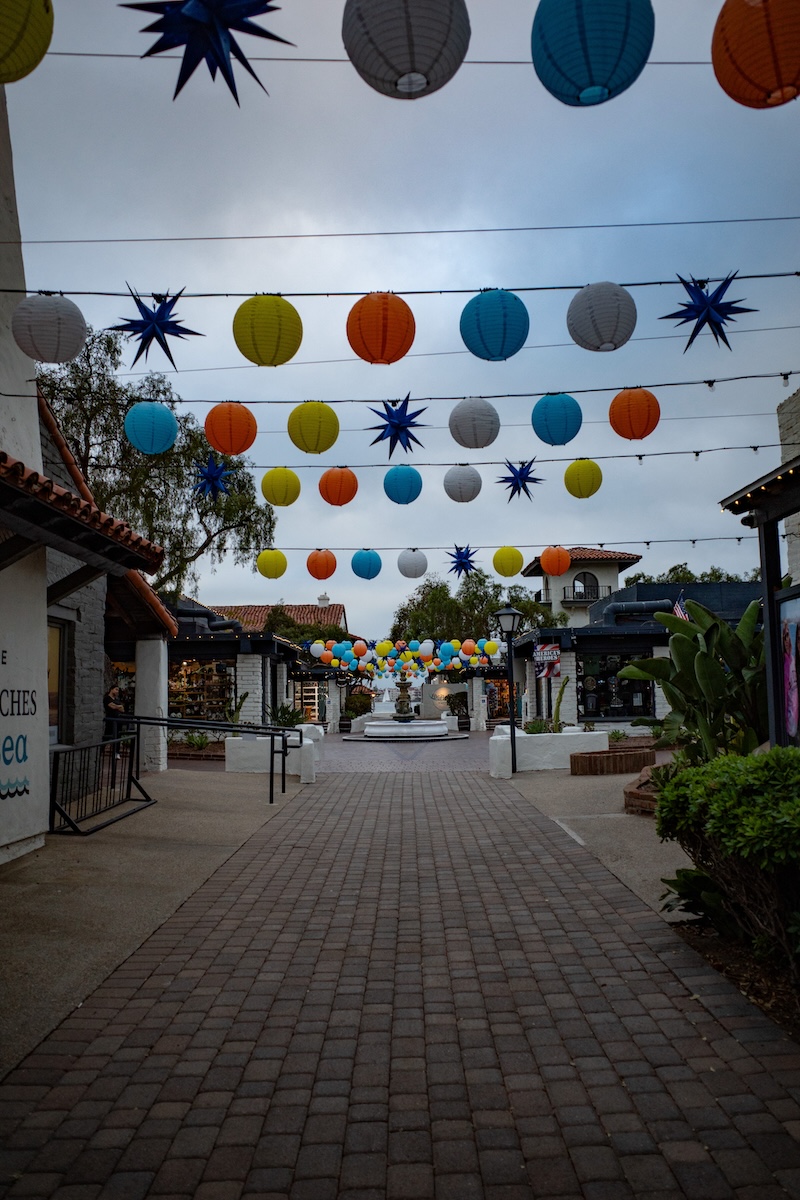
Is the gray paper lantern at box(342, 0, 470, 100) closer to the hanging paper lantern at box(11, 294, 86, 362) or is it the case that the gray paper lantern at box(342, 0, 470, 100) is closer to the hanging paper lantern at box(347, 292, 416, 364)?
the hanging paper lantern at box(347, 292, 416, 364)

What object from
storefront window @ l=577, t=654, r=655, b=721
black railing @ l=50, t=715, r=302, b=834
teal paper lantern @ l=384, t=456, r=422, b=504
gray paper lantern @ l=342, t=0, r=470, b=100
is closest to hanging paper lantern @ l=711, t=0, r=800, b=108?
gray paper lantern @ l=342, t=0, r=470, b=100

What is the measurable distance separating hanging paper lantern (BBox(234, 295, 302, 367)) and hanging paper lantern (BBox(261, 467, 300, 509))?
3.60 m

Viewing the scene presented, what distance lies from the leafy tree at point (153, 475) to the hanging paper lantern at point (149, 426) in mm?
11750

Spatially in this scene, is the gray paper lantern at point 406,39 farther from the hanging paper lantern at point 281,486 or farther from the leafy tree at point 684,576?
the leafy tree at point 684,576

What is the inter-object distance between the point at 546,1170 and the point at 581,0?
526cm

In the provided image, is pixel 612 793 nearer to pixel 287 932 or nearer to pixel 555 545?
pixel 555 545

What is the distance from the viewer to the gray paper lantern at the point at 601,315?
6.95m

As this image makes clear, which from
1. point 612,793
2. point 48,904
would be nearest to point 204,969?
point 48,904

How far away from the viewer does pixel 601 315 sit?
6.96 m

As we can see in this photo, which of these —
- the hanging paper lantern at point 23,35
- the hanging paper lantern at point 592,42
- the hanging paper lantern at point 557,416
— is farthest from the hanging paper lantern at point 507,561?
the hanging paper lantern at point 23,35

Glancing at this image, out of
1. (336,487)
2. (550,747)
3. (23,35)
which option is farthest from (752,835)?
(550,747)

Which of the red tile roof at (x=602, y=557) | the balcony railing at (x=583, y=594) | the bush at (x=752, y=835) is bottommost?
the bush at (x=752, y=835)

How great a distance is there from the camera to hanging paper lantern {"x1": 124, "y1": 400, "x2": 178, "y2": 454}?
886 cm

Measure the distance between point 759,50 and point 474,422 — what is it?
5.12 metres
